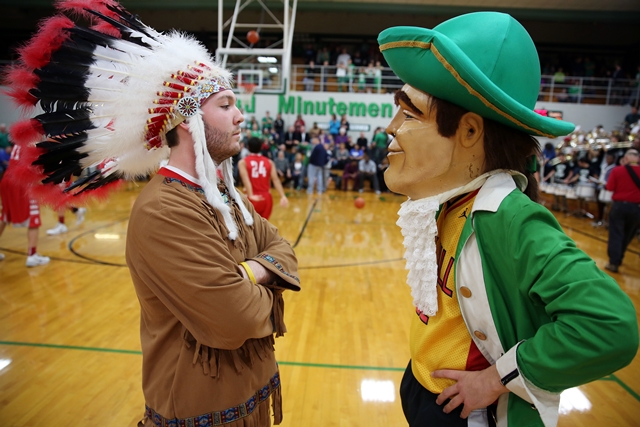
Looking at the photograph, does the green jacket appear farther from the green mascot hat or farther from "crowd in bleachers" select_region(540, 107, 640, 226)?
"crowd in bleachers" select_region(540, 107, 640, 226)

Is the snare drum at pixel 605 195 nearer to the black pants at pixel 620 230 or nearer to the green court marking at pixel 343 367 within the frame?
the black pants at pixel 620 230

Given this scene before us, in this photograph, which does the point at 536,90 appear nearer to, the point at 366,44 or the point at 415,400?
the point at 415,400

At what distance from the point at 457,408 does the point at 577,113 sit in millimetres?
15346

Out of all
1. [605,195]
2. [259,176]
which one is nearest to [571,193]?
[605,195]

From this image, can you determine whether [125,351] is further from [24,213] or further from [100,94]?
[24,213]

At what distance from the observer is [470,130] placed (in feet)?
3.55

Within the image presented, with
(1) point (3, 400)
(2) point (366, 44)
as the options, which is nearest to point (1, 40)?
(2) point (366, 44)

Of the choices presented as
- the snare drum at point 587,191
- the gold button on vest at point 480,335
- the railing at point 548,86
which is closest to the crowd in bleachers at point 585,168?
the snare drum at point 587,191

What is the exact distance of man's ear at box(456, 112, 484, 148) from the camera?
1.06m

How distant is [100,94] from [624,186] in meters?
6.11

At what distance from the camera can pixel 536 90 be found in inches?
41.4

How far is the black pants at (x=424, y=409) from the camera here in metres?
1.10

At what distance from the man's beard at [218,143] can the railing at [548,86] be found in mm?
12900

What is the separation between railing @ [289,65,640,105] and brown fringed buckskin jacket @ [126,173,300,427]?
13.1 meters
